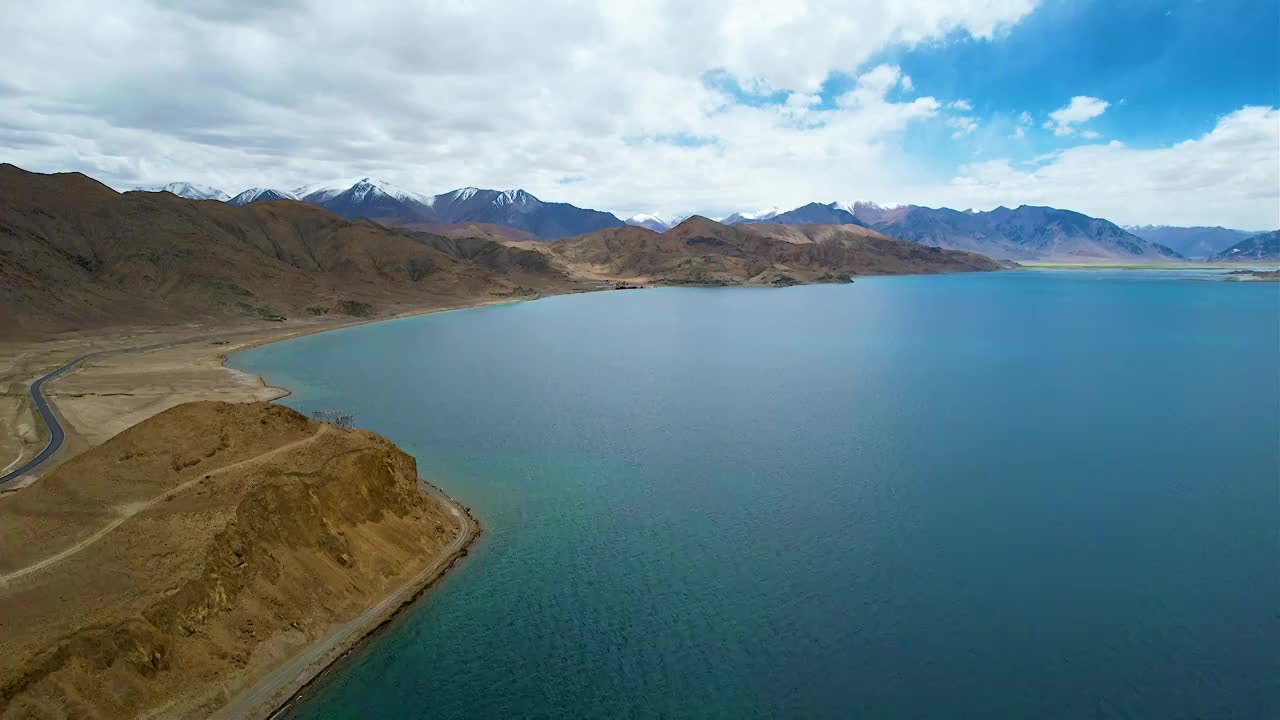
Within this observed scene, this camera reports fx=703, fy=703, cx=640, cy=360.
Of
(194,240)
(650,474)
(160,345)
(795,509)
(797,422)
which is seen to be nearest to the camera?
(795,509)

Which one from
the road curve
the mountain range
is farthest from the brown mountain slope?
the road curve

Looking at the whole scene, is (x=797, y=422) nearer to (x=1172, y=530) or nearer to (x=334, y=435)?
(x=1172, y=530)

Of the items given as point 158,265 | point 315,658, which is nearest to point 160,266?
point 158,265

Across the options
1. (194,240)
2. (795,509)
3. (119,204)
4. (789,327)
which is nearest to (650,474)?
(795,509)

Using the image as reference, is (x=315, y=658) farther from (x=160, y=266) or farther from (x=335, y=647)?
(x=160, y=266)

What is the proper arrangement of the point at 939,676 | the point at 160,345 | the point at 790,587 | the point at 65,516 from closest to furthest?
the point at 939,676 < the point at 65,516 < the point at 790,587 < the point at 160,345

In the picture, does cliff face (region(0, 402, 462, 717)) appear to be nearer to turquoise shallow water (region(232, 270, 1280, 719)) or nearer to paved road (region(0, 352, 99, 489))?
turquoise shallow water (region(232, 270, 1280, 719))

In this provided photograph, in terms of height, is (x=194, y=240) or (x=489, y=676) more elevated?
(x=194, y=240)

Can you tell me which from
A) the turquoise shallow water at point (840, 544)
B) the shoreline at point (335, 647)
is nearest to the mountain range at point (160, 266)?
the turquoise shallow water at point (840, 544)
